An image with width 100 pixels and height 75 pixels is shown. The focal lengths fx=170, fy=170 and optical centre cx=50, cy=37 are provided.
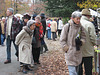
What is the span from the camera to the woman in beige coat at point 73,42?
12.7 feet

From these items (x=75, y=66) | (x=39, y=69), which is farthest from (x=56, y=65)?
(x=75, y=66)

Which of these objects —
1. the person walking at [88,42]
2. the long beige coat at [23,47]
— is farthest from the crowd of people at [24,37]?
the person walking at [88,42]

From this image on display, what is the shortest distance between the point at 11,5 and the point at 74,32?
3086 cm

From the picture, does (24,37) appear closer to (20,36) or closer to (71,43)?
(20,36)

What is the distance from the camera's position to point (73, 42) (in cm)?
393

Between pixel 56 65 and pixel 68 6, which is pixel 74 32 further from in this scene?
pixel 68 6

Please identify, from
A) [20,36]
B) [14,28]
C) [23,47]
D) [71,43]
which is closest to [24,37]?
[20,36]

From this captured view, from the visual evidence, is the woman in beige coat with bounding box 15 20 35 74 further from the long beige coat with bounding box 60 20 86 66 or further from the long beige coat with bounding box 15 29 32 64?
the long beige coat with bounding box 60 20 86 66

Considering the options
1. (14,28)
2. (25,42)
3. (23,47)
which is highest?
(14,28)

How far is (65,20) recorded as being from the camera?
23.2 metres

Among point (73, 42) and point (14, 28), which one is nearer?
point (73, 42)

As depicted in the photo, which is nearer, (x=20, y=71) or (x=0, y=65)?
(x=20, y=71)

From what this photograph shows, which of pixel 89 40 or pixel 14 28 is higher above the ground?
pixel 14 28

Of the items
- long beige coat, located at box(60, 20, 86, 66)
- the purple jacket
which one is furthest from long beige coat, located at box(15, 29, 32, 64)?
long beige coat, located at box(60, 20, 86, 66)
